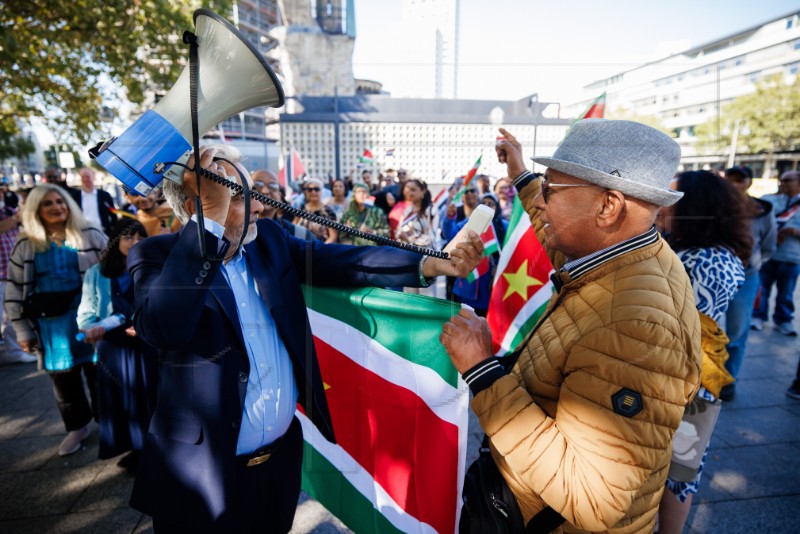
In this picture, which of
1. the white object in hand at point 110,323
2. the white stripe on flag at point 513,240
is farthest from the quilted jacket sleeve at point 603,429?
the white object in hand at point 110,323

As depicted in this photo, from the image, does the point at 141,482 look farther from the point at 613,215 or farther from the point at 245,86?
the point at 613,215

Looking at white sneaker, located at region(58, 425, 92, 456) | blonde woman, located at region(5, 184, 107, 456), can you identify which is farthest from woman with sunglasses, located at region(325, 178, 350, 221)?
white sneaker, located at region(58, 425, 92, 456)

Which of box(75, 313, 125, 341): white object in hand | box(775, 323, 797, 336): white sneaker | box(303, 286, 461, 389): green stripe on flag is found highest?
box(303, 286, 461, 389): green stripe on flag

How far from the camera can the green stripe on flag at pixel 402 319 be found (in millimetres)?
1530

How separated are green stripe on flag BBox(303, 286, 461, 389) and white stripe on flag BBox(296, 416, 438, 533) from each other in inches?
25.4

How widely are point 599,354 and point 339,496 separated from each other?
5.18ft

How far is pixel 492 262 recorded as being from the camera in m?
5.21

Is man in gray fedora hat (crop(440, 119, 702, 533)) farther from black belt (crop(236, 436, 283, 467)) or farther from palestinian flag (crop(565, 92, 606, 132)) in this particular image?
palestinian flag (crop(565, 92, 606, 132))

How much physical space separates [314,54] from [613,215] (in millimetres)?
46229

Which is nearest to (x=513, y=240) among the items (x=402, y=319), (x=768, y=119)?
(x=402, y=319)

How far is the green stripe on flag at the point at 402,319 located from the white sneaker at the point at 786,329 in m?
6.51

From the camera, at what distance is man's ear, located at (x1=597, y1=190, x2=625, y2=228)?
1.13m

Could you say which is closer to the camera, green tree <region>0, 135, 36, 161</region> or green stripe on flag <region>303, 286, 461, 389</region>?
green stripe on flag <region>303, 286, 461, 389</region>

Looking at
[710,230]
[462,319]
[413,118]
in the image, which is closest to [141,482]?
[462,319]
